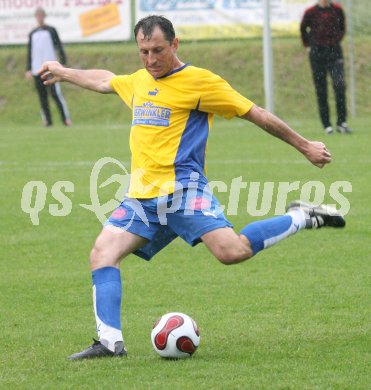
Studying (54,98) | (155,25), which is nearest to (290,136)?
(155,25)

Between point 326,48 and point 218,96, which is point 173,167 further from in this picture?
point 326,48

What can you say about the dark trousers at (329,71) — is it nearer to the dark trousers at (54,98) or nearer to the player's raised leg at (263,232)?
the dark trousers at (54,98)

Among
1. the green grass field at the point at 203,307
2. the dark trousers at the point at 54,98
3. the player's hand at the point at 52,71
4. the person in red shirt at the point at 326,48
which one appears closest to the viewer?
the green grass field at the point at 203,307

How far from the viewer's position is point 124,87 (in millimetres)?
6312

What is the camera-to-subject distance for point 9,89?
2731 centimetres

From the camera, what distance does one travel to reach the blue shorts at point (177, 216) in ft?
19.4

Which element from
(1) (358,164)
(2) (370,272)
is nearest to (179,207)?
(2) (370,272)

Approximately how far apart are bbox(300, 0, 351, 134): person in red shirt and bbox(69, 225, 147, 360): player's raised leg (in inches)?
483

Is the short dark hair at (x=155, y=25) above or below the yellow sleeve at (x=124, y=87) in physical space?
above

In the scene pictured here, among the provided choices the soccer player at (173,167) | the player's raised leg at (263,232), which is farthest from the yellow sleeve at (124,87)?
the player's raised leg at (263,232)

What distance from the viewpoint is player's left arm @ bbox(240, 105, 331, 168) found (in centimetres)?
596

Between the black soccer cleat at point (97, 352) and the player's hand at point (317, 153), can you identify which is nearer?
the black soccer cleat at point (97, 352)

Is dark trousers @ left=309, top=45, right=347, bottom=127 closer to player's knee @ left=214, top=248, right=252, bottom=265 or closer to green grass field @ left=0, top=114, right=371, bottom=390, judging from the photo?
green grass field @ left=0, top=114, right=371, bottom=390

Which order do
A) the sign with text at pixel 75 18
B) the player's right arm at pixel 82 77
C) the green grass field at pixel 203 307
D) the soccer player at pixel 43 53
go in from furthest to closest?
1. the sign with text at pixel 75 18
2. the soccer player at pixel 43 53
3. the player's right arm at pixel 82 77
4. the green grass field at pixel 203 307
